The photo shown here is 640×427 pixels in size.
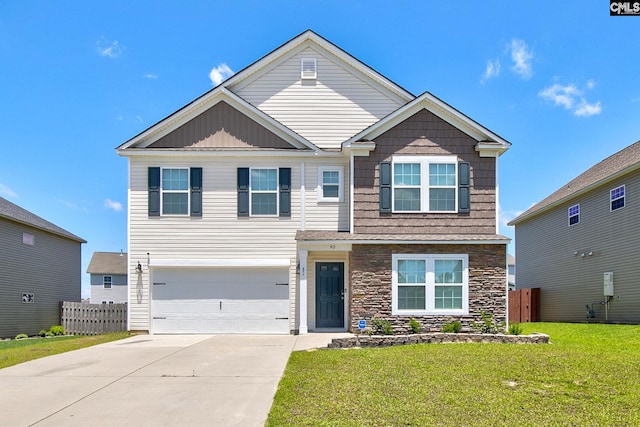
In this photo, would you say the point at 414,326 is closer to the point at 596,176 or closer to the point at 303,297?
the point at 303,297

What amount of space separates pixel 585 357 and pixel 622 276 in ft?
31.4

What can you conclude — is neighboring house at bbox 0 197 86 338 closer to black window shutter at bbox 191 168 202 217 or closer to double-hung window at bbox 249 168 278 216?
black window shutter at bbox 191 168 202 217

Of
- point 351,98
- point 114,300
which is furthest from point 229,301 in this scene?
point 114,300

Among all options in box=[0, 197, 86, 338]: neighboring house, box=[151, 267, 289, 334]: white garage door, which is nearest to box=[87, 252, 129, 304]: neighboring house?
box=[0, 197, 86, 338]: neighboring house

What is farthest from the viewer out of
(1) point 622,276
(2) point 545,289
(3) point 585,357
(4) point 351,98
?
(2) point 545,289

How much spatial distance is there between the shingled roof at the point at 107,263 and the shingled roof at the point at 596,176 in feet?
92.4

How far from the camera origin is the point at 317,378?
24.7 feet

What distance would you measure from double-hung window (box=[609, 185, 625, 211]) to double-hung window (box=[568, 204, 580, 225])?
2.27 m

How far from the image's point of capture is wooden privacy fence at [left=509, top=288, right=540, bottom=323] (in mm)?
22422

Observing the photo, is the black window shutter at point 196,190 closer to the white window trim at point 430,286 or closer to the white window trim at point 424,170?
the white window trim at point 424,170

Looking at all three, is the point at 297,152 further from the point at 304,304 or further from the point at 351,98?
the point at 304,304

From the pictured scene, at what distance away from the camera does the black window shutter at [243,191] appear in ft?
47.4

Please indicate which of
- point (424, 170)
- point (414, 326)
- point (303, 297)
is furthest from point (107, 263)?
point (414, 326)

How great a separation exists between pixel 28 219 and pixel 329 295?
1333 centimetres
